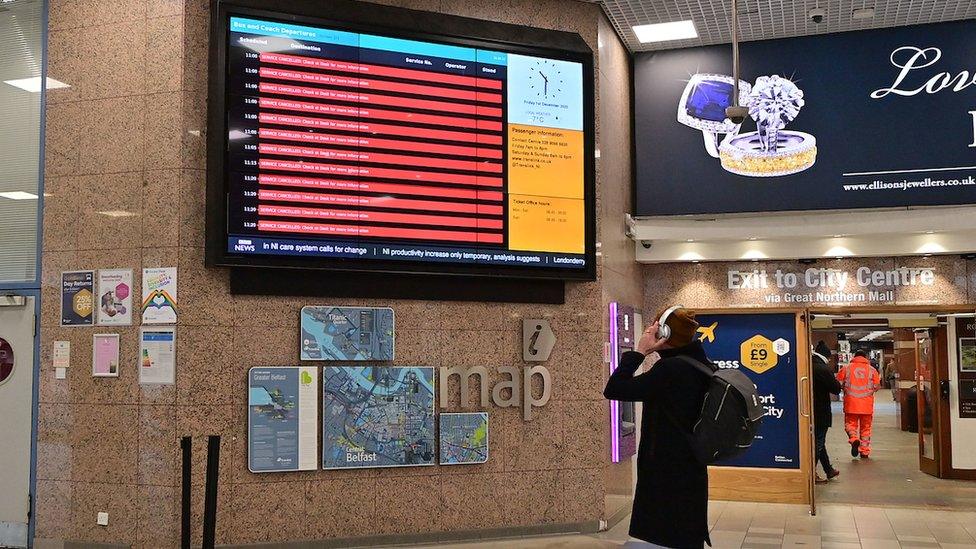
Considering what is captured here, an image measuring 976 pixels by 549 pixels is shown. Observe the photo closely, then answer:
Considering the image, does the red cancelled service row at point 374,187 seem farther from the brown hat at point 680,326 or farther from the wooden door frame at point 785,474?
the wooden door frame at point 785,474

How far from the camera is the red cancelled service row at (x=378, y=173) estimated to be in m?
6.26

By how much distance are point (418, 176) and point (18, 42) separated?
3183 mm

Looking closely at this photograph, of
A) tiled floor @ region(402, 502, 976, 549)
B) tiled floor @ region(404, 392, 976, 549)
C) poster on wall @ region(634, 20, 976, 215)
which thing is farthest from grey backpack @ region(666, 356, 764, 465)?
poster on wall @ region(634, 20, 976, 215)

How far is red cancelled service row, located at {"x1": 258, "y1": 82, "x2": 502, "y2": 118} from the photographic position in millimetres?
6305

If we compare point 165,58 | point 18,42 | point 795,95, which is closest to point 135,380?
point 165,58

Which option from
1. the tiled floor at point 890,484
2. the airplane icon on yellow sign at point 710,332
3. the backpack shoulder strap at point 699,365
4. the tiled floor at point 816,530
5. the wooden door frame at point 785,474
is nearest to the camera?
the backpack shoulder strap at point 699,365

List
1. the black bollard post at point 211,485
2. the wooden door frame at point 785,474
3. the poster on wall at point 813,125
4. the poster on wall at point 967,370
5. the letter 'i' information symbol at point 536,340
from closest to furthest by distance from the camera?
the black bollard post at point 211,485
the letter 'i' information symbol at point 536,340
the poster on wall at point 813,125
the wooden door frame at point 785,474
the poster on wall at point 967,370

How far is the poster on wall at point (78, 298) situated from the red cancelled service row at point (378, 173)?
148 cm

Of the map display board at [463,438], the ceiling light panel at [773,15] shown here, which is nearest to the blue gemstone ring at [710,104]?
the ceiling light panel at [773,15]

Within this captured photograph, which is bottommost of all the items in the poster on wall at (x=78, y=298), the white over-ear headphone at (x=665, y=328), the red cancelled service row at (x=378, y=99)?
the white over-ear headphone at (x=665, y=328)

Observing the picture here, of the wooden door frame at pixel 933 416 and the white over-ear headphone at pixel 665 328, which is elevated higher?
the white over-ear headphone at pixel 665 328

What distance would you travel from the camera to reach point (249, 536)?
617 centimetres

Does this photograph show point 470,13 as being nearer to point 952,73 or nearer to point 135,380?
point 135,380

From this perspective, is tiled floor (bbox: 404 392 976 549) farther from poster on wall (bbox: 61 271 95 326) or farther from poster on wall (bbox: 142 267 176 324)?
poster on wall (bbox: 61 271 95 326)
